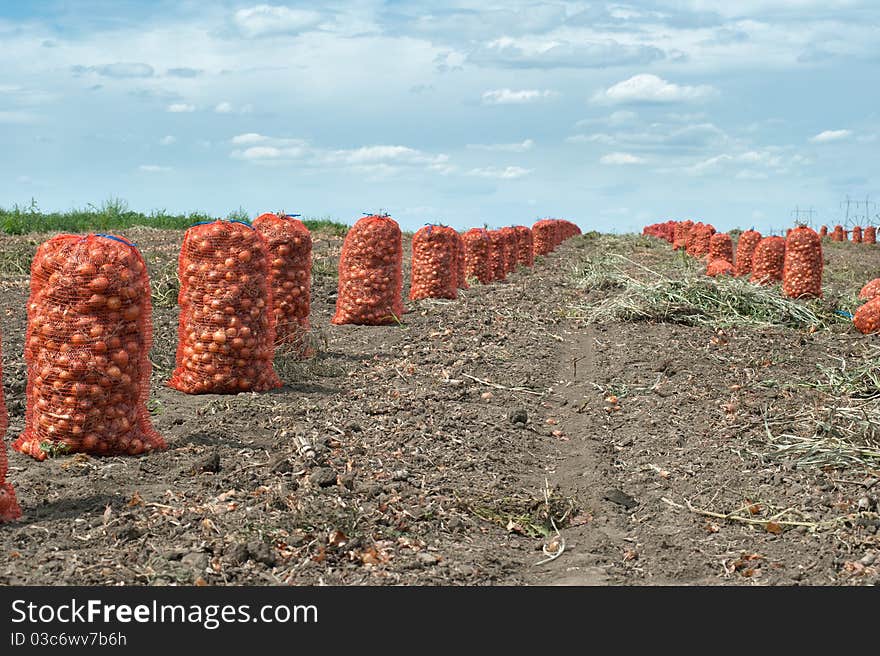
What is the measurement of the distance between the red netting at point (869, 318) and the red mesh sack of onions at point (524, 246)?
453 inches

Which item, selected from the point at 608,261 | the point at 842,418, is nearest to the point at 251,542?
the point at 842,418

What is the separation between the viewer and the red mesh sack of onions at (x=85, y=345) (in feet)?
18.4

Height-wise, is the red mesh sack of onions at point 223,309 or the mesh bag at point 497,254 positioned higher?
the mesh bag at point 497,254

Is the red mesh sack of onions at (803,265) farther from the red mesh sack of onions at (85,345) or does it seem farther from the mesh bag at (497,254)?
the red mesh sack of onions at (85,345)

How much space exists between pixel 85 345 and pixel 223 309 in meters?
1.76

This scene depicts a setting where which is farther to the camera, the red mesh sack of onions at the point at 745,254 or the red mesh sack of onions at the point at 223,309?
the red mesh sack of onions at the point at 745,254

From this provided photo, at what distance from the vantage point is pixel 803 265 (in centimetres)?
1443

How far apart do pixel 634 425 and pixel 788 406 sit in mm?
1330

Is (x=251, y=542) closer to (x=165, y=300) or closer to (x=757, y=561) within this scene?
(x=757, y=561)

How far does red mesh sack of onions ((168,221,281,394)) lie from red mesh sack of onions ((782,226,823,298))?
960 cm

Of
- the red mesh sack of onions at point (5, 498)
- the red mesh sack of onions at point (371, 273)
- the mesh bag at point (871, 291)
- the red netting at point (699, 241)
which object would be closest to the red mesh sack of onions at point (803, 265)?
the mesh bag at point (871, 291)

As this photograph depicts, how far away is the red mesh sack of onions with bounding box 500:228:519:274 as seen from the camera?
19.7 metres

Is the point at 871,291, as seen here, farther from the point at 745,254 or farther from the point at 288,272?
the point at 288,272

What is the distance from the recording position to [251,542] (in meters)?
4.52
